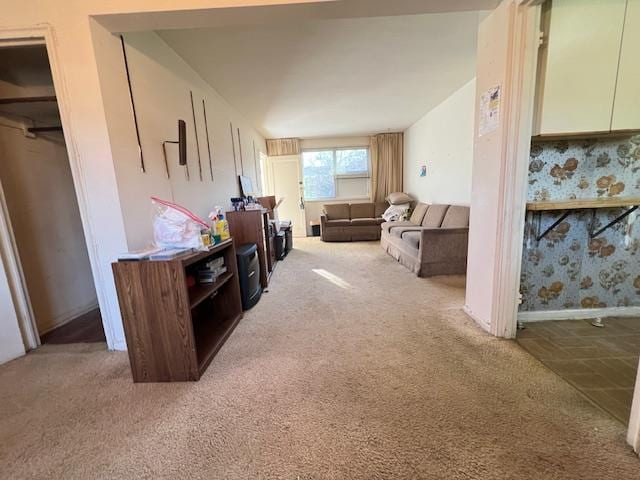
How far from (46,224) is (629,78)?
4.58 metres

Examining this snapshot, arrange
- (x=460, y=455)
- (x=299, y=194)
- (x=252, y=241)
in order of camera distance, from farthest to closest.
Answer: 1. (x=299, y=194)
2. (x=252, y=241)
3. (x=460, y=455)

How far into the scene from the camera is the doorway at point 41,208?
6.69 feet

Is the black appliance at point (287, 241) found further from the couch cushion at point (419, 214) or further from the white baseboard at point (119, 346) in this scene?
the white baseboard at point (119, 346)

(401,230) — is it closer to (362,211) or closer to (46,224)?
(362,211)

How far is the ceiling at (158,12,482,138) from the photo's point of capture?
7.13 ft

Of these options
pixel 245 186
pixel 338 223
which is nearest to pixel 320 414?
pixel 245 186

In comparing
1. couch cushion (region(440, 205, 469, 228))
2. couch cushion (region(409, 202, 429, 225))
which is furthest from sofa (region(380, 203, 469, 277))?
couch cushion (region(409, 202, 429, 225))

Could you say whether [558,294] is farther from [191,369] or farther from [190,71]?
[190,71]

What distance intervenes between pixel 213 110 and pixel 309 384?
3.27 meters

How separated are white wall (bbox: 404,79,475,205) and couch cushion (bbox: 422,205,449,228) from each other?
203 millimetres

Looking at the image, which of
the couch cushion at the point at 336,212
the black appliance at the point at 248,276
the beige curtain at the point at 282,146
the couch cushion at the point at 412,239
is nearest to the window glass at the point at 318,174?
the beige curtain at the point at 282,146

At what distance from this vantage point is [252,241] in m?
3.04

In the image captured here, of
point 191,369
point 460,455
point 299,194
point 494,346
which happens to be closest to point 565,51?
point 494,346

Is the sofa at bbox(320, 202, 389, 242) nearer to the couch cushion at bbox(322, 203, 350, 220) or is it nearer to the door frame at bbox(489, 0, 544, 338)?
the couch cushion at bbox(322, 203, 350, 220)
